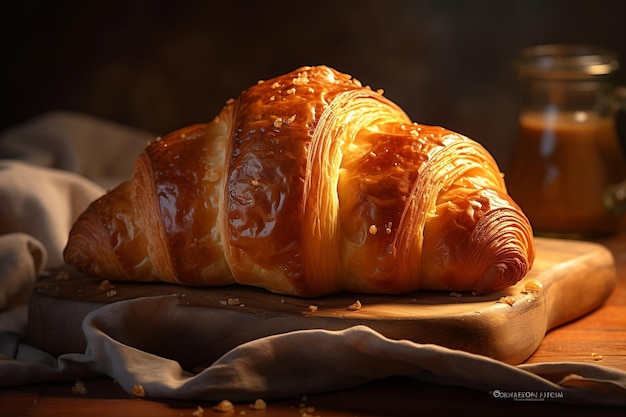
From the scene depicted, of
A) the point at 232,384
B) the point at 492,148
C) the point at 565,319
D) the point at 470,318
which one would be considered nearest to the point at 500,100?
the point at 492,148

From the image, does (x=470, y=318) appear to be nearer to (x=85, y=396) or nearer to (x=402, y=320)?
(x=402, y=320)

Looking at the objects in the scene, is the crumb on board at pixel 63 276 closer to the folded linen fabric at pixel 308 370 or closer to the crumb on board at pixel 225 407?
the folded linen fabric at pixel 308 370

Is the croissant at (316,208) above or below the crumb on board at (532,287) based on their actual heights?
above

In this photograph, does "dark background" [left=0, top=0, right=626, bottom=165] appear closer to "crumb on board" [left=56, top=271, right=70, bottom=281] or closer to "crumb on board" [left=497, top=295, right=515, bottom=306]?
"crumb on board" [left=56, top=271, right=70, bottom=281]

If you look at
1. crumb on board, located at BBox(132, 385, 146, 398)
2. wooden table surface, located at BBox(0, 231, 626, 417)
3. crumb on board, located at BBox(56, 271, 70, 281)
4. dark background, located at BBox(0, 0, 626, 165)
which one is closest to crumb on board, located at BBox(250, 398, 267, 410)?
wooden table surface, located at BBox(0, 231, 626, 417)

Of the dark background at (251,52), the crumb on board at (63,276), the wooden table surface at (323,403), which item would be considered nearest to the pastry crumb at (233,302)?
the wooden table surface at (323,403)
